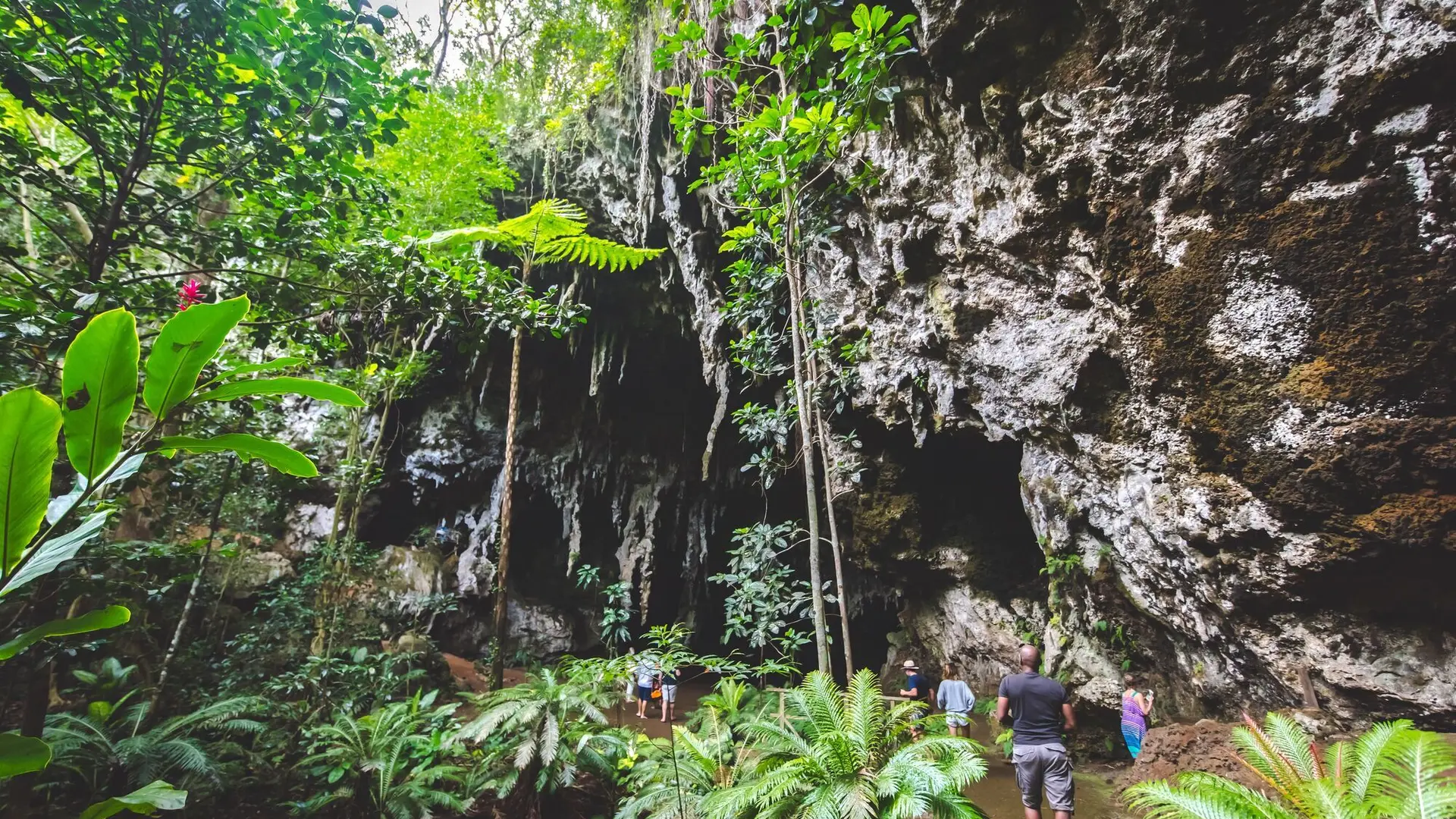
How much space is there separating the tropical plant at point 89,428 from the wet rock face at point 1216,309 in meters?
4.34

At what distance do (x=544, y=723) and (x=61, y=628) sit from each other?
3358 millimetres

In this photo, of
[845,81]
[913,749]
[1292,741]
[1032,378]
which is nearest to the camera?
[1292,741]

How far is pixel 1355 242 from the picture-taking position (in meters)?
2.81

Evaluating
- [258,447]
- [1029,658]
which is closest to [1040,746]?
[1029,658]

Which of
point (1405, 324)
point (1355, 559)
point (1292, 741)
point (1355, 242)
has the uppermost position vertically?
point (1355, 242)

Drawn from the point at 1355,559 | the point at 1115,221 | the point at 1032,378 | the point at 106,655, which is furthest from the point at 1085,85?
the point at 106,655

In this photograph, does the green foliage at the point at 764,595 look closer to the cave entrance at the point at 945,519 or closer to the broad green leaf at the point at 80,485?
the cave entrance at the point at 945,519

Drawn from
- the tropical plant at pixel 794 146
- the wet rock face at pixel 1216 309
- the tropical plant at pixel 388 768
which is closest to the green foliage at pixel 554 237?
the tropical plant at pixel 794 146

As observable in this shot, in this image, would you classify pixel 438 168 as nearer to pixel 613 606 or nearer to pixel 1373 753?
pixel 613 606

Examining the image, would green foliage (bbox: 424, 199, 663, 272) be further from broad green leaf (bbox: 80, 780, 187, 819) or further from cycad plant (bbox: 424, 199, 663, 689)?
broad green leaf (bbox: 80, 780, 187, 819)

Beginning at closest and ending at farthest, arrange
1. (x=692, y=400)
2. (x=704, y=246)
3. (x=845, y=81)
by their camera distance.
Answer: (x=845, y=81) → (x=704, y=246) → (x=692, y=400)

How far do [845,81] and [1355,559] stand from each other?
13.7 ft

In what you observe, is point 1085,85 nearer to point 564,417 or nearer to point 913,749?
point 913,749

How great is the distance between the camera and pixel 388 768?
374cm
